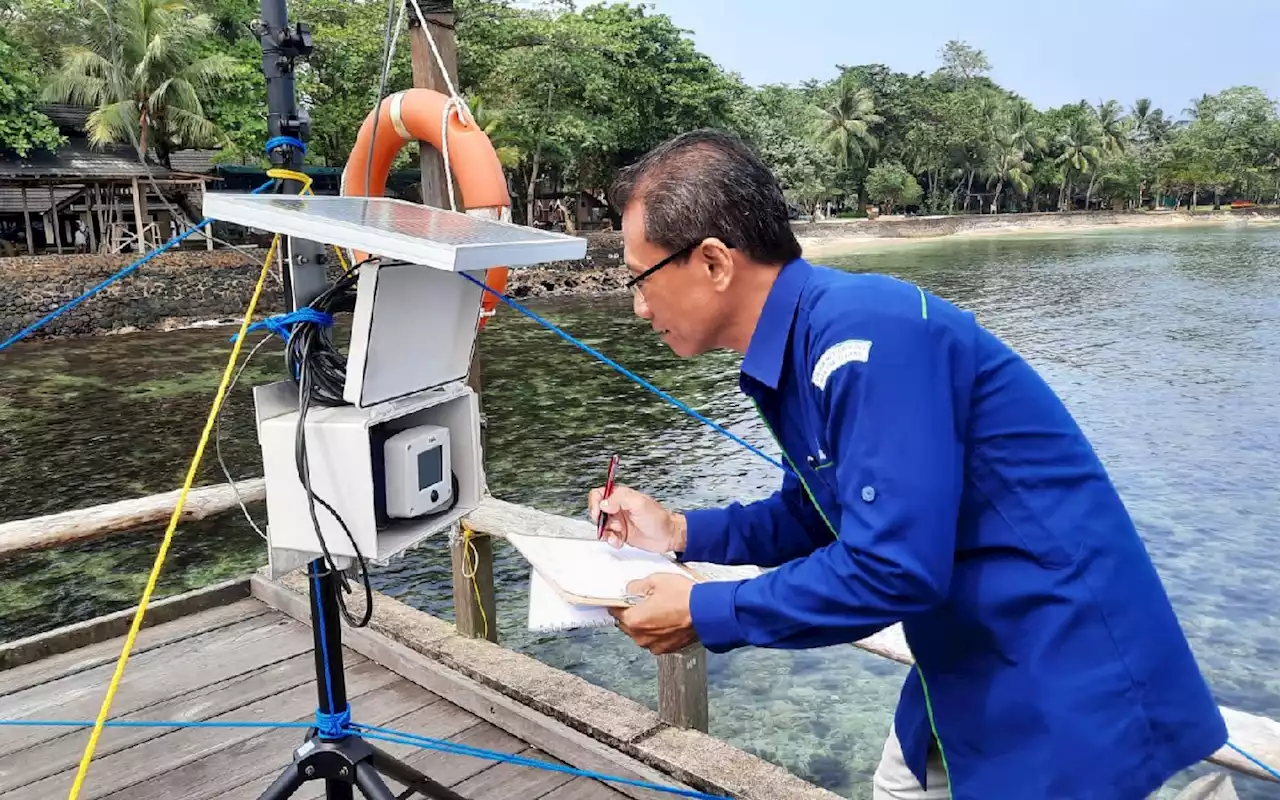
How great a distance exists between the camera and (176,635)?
13.1 feet

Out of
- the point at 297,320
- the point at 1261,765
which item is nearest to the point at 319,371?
the point at 297,320

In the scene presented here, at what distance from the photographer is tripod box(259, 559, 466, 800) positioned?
2.11 meters

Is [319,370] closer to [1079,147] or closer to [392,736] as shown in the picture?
[392,736]

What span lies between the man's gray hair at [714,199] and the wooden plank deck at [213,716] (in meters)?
1.82

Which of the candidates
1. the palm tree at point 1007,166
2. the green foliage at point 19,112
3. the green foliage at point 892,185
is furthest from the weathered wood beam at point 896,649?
the palm tree at point 1007,166

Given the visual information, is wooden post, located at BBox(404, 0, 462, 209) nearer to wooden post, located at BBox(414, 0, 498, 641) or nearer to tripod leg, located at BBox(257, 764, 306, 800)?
wooden post, located at BBox(414, 0, 498, 641)

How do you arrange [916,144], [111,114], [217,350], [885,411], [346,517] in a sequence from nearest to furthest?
[885,411] < [346,517] < [217,350] < [111,114] < [916,144]

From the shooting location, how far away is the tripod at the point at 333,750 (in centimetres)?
211

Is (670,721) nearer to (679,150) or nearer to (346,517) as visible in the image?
(346,517)

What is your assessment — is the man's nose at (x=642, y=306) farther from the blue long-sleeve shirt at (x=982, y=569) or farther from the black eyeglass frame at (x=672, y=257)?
the blue long-sleeve shirt at (x=982, y=569)

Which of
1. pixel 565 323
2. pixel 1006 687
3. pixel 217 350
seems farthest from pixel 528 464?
pixel 565 323

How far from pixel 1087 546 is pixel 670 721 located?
2.05 meters

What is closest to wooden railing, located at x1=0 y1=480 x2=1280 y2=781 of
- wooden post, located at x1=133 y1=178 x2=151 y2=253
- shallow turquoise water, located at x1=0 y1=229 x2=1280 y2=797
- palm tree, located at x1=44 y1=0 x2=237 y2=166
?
shallow turquoise water, located at x1=0 y1=229 x2=1280 y2=797

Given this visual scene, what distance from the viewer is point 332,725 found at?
2195mm
